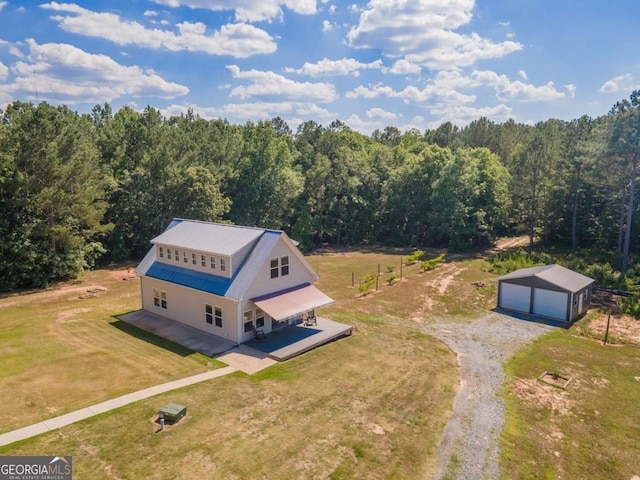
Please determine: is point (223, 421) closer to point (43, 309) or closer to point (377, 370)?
point (377, 370)

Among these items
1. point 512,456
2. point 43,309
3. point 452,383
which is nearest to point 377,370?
point 452,383

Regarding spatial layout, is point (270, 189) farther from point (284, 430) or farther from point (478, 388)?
point (284, 430)

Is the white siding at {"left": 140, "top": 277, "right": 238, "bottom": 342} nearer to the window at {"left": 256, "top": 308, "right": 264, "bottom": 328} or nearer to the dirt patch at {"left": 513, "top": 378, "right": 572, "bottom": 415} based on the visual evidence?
the window at {"left": 256, "top": 308, "right": 264, "bottom": 328}

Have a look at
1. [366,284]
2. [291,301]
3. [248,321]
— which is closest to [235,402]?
[248,321]

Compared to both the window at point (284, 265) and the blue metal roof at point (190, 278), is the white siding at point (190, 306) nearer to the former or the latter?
the blue metal roof at point (190, 278)

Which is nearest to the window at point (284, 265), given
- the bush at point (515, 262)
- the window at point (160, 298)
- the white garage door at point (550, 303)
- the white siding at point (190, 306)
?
the white siding at point (190, 306)
